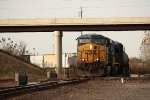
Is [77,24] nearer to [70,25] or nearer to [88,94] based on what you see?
[70,25]

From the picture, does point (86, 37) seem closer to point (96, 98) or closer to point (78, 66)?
point (78, 66)

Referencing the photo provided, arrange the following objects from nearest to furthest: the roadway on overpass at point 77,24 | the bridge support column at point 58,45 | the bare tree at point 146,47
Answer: the roadway on overpass at point 77,24 → the bridge support column at point 58,45 → the bare tree at point 146,47

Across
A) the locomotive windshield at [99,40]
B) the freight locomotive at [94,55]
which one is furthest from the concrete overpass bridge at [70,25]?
the locomotive windshield at [99,40]

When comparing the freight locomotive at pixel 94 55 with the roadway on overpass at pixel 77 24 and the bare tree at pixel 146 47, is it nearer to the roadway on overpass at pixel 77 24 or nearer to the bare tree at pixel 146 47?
the roadway on overpass at pixel 77 24

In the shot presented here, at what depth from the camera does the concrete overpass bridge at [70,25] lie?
→ 51438 mm

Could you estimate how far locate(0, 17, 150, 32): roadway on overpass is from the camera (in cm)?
5138

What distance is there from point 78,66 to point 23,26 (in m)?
23.2

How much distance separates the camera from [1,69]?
129ft

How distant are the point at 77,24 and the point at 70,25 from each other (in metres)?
1.14

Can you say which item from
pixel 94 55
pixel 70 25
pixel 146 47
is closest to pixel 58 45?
pixel 70 25

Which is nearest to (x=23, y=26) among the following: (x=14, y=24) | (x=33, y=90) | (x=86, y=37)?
(x=14, y=24)

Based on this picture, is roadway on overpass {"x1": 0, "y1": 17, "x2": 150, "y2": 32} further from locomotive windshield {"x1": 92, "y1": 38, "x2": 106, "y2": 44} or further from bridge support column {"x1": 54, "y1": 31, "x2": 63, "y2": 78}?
locomotive windshield {"x1": 92, "y1": 38, "x2": 106, "y2": 44}

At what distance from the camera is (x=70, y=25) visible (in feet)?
175

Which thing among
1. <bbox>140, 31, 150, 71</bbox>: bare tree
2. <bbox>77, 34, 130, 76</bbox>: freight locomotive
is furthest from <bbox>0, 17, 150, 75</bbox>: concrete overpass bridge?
<bbox>140, 31, 150, 71</bbox>: bare tree
